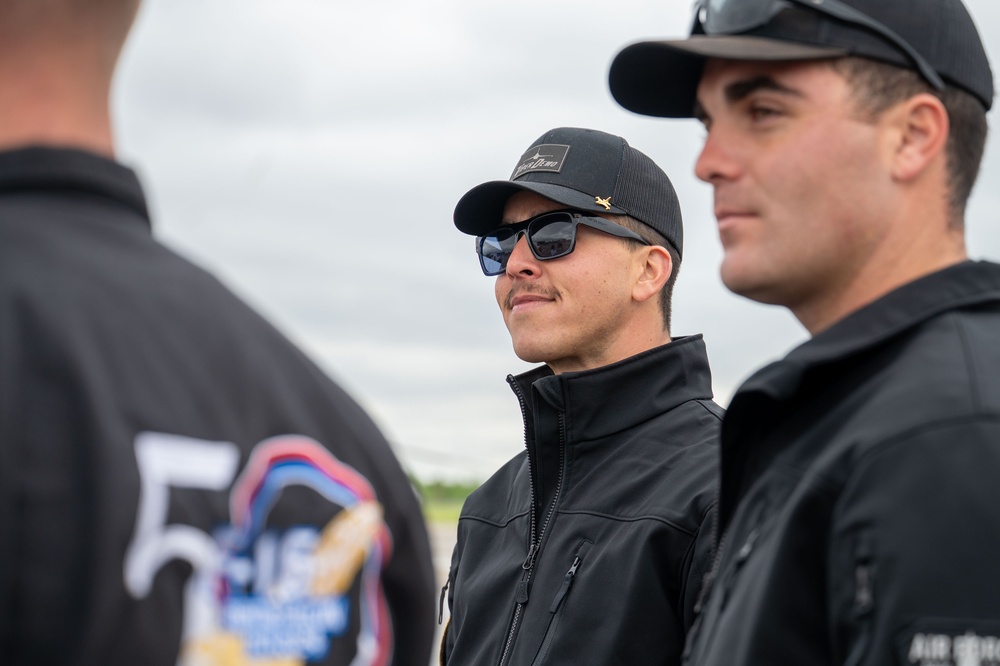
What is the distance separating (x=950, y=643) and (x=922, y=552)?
0.43ft

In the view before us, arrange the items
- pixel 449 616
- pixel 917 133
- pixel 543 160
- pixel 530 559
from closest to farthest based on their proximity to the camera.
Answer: pixel 917 133 → pixel 530 559 → pixel 449 616 → pixel 543 160

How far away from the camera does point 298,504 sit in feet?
4.28

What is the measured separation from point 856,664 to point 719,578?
1.54 feet

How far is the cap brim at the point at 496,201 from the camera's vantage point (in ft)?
12.6

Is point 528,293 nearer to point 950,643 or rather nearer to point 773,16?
point 773,16

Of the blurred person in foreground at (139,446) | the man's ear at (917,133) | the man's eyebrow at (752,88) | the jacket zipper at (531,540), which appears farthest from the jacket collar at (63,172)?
the jacket zipper at (531,540)

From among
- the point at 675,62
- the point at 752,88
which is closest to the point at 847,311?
the point at 752,88

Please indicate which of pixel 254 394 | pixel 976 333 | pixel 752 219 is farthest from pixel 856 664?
pixel 254 394

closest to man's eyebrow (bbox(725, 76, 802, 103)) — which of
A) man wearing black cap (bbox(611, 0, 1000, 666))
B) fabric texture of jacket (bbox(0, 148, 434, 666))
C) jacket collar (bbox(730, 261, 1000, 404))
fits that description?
man wearing black cap (bbox(611, 0, 1000, 666))

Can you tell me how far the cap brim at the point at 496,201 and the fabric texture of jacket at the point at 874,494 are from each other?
5.85 feet

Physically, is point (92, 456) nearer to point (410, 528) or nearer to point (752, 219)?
point (410, 528)

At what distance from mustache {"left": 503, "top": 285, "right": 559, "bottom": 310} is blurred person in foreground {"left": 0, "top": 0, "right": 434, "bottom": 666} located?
2.38m

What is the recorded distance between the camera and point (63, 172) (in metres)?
1.23

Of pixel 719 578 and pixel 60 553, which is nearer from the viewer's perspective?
pixel 60 553
